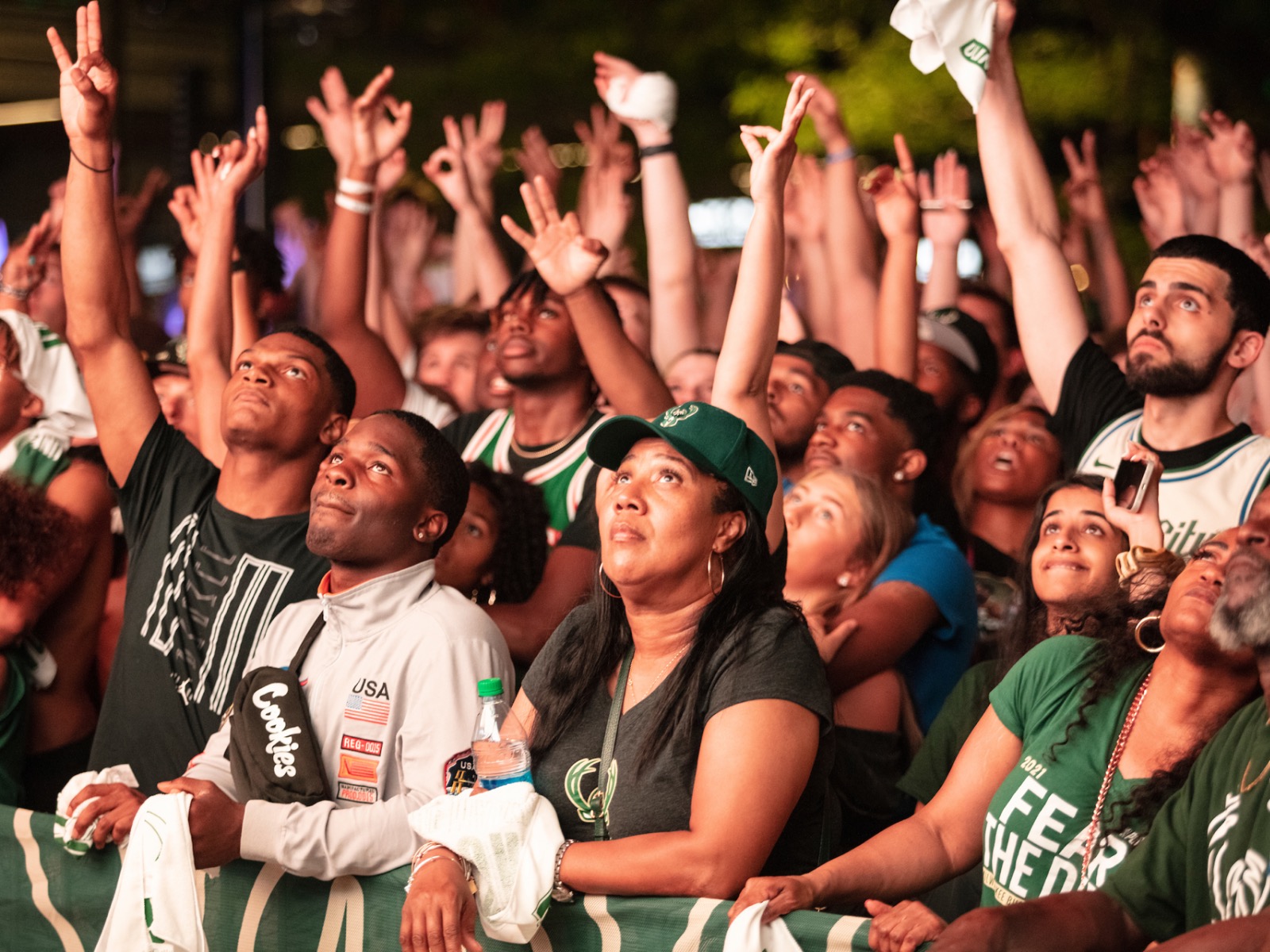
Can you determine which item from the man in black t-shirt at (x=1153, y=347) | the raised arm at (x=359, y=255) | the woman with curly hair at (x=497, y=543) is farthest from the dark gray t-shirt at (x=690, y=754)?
the raised arm at (x=359, y=255)

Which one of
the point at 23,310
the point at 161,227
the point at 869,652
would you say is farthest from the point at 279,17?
the point at 869,652

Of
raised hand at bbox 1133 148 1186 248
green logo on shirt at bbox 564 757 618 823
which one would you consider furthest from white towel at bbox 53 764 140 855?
raised hand at bbox 1133 148 1186 248

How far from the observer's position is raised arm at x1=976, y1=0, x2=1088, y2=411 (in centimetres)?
436

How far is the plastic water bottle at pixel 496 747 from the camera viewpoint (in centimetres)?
275

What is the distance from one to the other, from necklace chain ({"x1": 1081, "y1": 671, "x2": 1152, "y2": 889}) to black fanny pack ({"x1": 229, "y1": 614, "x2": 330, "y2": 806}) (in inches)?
55.1

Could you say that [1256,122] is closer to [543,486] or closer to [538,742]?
[543,486]

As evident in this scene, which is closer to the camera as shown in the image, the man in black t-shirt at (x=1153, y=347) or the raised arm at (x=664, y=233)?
the man in black t-shirt at (x=1153, y=347)

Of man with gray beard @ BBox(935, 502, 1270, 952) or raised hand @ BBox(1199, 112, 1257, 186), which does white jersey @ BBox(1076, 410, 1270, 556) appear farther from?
raised hand @ BBox(1199, 112, 1257, 186)

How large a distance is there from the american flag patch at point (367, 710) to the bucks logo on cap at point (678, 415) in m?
0.77

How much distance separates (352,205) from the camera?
16.4 feet

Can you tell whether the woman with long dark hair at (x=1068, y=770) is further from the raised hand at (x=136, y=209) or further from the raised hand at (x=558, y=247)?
the raised hand at (x=136, y=209)

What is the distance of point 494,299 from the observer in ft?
20.5

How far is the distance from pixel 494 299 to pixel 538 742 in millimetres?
3572

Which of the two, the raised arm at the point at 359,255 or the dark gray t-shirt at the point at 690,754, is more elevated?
the raised arm at the point at 359,255
